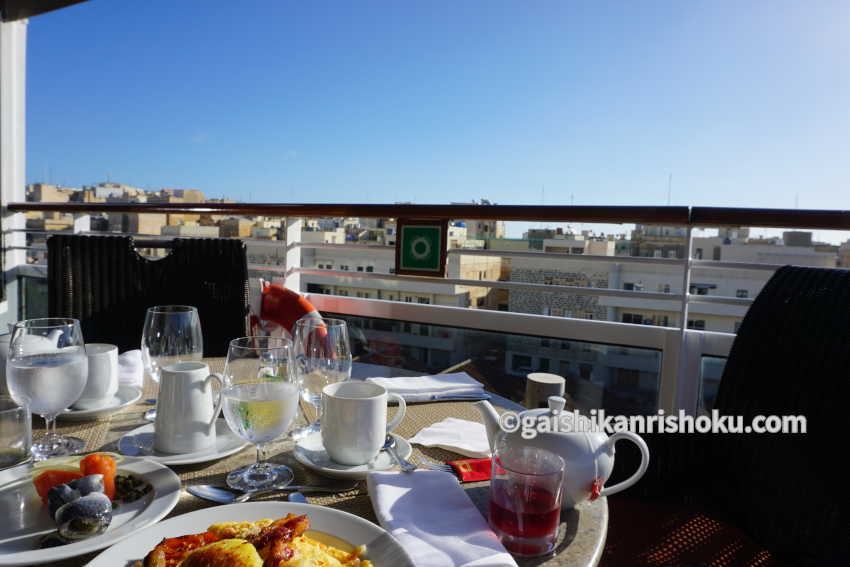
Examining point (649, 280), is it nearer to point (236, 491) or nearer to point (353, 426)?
point (353, 426)

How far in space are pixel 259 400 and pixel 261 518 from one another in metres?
0.17

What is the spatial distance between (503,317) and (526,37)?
2379cm

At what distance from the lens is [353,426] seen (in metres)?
0.70

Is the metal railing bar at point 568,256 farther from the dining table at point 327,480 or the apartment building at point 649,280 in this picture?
the dining table at point 327,480

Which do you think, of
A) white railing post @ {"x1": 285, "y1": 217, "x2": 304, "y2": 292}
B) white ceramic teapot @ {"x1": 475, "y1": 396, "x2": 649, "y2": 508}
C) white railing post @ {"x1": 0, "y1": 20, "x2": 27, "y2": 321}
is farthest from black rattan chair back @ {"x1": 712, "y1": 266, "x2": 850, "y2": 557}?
white railing post @ {"x1": 0, "y1": 20, "x2": 27, "y2": 321}

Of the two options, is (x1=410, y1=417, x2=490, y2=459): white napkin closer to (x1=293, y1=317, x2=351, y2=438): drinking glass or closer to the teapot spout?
the teapot spout

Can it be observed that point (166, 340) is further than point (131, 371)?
No

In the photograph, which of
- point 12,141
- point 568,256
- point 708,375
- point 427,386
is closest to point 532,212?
point 568,256

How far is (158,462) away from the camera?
66cm

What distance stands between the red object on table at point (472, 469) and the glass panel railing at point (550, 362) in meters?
1.10

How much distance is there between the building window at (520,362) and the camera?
7.11 feet

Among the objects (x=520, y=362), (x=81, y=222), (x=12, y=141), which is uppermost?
(x=12, y=141)

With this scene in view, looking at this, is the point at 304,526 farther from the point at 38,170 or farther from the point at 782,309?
the point at 38,170

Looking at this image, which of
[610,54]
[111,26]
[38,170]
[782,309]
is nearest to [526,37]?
[610,54]
